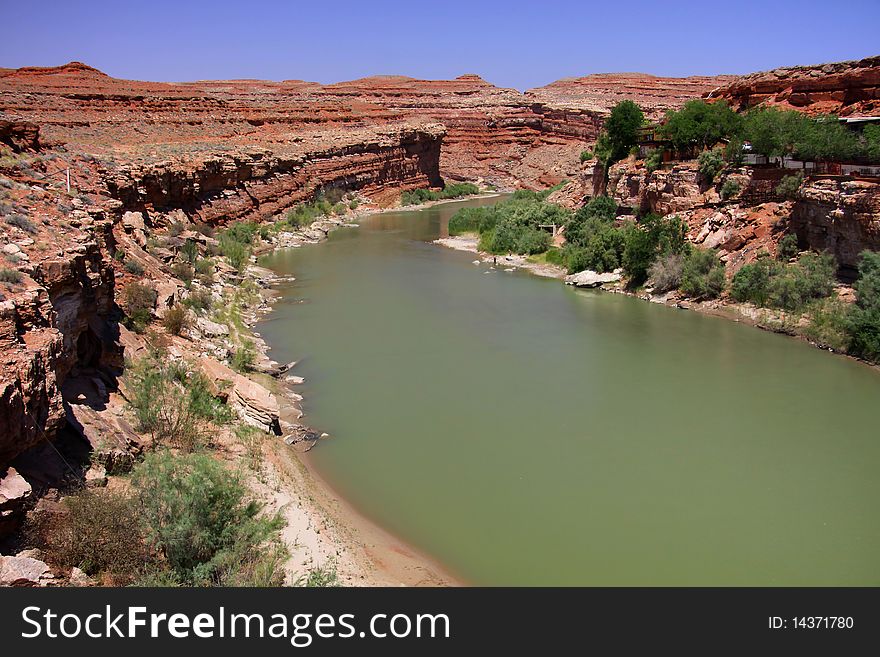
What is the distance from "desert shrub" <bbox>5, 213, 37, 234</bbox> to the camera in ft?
30.5

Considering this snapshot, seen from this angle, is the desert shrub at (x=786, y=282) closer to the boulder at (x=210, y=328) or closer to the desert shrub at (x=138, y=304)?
the boulder at (x=210, y=328)

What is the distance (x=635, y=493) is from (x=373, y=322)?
9.74 m

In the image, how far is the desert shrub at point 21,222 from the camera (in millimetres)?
9281

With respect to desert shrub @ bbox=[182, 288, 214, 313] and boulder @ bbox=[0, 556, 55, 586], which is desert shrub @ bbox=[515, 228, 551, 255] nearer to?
desert shrub @ bbox=[182, 288, 214, 313]

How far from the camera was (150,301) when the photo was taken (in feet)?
42.9

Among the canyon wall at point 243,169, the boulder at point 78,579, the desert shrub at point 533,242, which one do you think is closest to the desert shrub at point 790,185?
the canyon wall at point 243,169

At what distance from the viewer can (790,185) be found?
19.5m

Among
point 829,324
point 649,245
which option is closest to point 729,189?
point 649,245

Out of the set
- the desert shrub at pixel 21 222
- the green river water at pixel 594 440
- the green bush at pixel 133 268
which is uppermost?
the desert shrub at pixel 21 222

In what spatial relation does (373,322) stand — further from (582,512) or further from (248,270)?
(582,512)

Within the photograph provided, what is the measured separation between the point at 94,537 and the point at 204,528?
1.02 meters

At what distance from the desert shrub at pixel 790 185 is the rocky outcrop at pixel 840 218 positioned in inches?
18.4

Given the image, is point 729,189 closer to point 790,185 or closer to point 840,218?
point 790,185

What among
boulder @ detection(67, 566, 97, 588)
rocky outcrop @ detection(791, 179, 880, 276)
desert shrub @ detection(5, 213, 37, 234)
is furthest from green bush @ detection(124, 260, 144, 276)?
rocky outcrop @ detection(791, 179, 880, 276)
